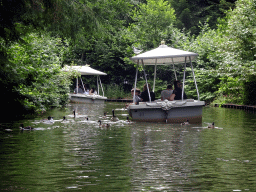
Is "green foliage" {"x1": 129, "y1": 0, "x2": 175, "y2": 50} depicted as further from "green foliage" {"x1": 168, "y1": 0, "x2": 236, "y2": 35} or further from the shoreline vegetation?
"green foliage" {"x1": 168, "y1": 0, "x2": 236, "y2": 35}

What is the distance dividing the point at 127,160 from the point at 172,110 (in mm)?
9617

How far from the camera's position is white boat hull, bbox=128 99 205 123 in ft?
63.2

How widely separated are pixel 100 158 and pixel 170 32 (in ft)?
135

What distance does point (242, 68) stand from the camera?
3041cm

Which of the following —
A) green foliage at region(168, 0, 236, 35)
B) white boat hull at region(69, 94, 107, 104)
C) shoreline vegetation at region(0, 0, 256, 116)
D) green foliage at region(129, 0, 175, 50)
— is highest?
green foliage at region(168, 0, 236, 35)

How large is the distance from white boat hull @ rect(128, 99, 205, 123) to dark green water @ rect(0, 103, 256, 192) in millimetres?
2762

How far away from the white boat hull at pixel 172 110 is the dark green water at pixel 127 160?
2.76 m

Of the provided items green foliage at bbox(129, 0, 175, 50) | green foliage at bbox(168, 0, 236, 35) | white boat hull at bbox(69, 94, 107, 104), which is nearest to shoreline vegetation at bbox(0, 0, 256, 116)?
green foliage at bbox(129, 0, 175, 50)

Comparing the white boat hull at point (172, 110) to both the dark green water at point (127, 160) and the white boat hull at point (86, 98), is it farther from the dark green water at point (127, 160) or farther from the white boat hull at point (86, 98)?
the white boat hull at point (86, 98)

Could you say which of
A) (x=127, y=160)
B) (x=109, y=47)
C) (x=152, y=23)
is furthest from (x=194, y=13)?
(x=127, y=160)

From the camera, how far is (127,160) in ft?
32.9

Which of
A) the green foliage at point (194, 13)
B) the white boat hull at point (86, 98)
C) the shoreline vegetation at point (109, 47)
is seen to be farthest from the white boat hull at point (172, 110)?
the green foliage at point (194, 13)

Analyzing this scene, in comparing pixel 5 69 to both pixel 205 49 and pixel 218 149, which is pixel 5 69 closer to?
pixel 218 149

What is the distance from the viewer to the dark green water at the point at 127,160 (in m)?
7.68
